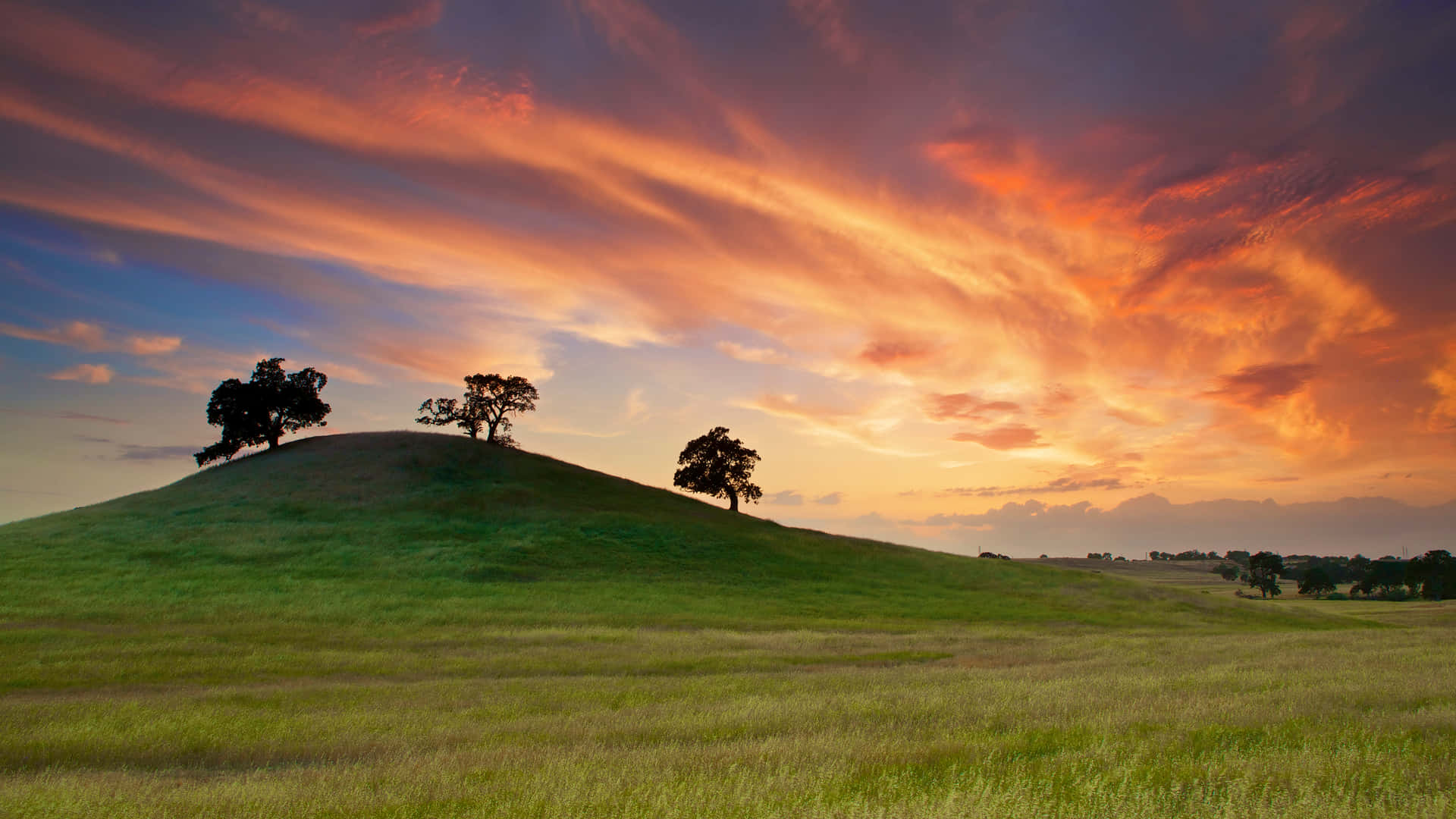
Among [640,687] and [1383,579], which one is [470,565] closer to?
[640,687]

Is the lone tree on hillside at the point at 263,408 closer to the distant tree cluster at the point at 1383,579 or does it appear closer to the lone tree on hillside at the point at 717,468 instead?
the lone tree on hillside at the point at 717,468

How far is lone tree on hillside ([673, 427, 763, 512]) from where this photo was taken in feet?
319

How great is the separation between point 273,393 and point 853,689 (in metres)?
84.0

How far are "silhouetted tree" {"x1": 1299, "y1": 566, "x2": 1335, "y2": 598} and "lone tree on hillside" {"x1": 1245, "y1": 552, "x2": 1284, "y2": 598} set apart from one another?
435 centimetres

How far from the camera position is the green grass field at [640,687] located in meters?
9.52

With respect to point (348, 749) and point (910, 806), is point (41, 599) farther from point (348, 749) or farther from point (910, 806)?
point (910, 806)

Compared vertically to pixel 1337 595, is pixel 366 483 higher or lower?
higher

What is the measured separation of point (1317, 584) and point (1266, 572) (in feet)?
29.2

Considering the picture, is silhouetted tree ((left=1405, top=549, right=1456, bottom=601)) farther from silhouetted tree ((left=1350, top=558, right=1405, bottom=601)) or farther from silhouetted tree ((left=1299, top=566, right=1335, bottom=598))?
silhouetted tree ((left=1299, top=566, right=1335, bottom=598))

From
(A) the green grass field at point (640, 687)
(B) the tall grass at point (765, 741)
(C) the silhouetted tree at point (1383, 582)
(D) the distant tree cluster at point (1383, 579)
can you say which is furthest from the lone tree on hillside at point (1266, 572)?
(B) the tall grass at point (765, 741)

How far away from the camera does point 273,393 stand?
85.7m

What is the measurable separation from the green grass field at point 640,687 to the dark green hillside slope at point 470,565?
0.40 metres

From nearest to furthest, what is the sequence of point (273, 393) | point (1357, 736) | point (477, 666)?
point (1357, 736) → point (477, 666) → point (273, 393)

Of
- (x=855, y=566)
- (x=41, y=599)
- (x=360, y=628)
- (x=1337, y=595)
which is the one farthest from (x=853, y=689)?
(x=1337, y=595)
